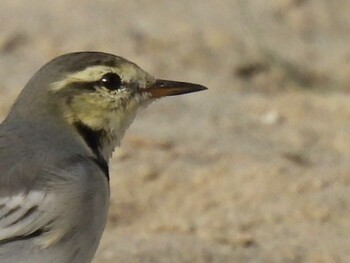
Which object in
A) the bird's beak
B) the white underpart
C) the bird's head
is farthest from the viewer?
the bird's beak

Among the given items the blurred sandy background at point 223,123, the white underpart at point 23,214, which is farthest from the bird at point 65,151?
the blurred sandy background at point 223,123

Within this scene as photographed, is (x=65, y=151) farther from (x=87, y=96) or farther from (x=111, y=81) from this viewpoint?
(x=111, y=81)

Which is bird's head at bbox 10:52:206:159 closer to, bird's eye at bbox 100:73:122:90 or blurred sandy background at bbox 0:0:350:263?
bird's eye at bbox 100:73:122:90

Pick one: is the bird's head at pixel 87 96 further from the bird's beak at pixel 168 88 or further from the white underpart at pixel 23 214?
the white underpart at pixel 23 214

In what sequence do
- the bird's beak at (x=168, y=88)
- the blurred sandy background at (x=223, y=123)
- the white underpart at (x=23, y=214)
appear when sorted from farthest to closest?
the blurred sandy background at (x=223, y=123) < the bird's beak at (x=168, y=88) < the white underpart at (x=23, y=214)

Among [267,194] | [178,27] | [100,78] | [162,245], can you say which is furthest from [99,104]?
[178,27]

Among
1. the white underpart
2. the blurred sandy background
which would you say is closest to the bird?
the white underpart

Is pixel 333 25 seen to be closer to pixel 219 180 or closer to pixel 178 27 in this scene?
pixel 178 27
